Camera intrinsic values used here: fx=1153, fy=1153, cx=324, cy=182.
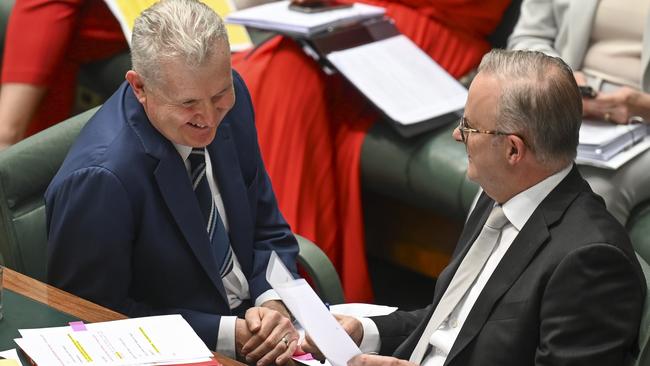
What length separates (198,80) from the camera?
7.07ft

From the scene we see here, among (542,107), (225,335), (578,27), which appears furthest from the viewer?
(578,27)

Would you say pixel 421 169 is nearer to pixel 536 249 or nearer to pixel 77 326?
pixel 536 249

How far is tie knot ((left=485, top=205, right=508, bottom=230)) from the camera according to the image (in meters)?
2.12

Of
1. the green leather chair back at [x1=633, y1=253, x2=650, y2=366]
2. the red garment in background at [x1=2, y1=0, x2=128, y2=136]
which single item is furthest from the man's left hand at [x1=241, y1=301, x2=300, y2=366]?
the red garment in background at [x1=2, y1=0, x2=128, y2=136]

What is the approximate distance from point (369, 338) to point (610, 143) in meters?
1.11

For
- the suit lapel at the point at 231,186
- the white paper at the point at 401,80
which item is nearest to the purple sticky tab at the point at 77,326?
the suit lapel at the point at 231,186

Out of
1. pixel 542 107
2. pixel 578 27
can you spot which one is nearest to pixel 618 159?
pixel 578 27

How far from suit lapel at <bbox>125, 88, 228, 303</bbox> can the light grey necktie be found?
0.47 meters

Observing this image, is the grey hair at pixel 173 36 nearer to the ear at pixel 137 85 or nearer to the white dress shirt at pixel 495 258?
the ear at pixel 137 85

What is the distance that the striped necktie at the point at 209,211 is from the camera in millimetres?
2359

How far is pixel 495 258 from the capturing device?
2.14 metres

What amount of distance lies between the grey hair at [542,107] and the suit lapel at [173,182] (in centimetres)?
64

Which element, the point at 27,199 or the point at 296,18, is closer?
the point at 27,199

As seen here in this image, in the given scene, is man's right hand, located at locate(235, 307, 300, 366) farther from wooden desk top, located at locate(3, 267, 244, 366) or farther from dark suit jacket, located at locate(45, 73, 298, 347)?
wooden desk top, located at locate(3, 267, 244, 366)
